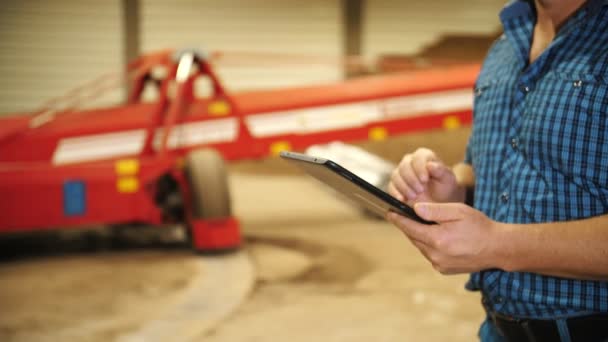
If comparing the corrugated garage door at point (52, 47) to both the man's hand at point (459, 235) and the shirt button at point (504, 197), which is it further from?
the man's hand at point (459, 235)

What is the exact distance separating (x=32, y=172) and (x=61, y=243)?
2.49 ft

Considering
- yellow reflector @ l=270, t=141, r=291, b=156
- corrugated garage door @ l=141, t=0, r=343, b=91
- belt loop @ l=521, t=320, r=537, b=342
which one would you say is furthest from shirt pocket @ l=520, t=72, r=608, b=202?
corrugated garage door @ l=141, t=0, r=343, b=91

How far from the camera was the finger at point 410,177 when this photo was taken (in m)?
1.03

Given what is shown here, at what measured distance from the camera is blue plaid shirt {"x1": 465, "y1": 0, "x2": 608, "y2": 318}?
2.92 ft

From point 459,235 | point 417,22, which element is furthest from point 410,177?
point 417,22

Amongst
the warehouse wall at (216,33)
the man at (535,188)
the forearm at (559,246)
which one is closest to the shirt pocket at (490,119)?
the man at (535,188)

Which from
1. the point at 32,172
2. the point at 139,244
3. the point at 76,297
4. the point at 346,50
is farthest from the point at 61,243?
the point at 346,50

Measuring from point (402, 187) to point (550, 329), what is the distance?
318 mm

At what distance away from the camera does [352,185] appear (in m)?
0.81

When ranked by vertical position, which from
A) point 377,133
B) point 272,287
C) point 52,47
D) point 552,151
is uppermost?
point 52,47

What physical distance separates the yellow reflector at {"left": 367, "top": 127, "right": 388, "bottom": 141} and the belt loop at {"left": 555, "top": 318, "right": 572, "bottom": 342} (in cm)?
306

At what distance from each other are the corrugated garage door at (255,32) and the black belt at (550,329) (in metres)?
6.77

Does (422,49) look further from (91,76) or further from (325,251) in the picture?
(325,251)

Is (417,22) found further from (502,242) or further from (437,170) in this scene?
(502,242)
